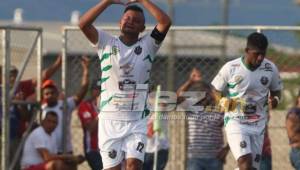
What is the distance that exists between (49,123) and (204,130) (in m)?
2.25

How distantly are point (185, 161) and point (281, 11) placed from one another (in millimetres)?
10058

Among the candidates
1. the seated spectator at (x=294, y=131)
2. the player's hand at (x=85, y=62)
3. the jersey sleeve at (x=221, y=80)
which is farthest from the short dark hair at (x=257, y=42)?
the player's hand at (x=85, y=62)

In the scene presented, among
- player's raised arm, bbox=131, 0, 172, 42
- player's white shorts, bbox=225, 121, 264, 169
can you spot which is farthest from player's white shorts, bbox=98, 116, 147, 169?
player's white shorts, bbox=225, 121, 264, 169

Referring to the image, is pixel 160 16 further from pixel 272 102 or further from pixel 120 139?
pixel 272 102

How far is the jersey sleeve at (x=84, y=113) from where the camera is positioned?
56.3 feet

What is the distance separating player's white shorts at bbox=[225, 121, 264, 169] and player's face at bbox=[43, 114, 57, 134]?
349 cm

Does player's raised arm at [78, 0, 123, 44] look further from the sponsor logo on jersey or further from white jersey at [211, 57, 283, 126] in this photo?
white jersey at [211, 57, 283, 126]

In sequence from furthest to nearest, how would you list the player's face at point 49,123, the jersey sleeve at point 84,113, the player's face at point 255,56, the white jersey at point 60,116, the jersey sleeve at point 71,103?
the jersey sleeve at point 71,103 < the white jersey at point 60,116 < the jersey sleeve at point 84,113 < the player's face at point 49,123 < the player's face at point 255,56

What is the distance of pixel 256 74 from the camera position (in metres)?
14.2

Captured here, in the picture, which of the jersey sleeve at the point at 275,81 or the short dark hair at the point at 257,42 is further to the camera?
the jersey sleeve at the point at 275,81

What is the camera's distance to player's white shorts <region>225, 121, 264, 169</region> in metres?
14.2

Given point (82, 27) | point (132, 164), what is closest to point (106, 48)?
point (82, 27)

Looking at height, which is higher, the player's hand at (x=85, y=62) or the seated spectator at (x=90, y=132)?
the player's hand at (x=85, y=62)

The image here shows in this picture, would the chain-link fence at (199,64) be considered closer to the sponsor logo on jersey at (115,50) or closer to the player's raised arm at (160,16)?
the player's raised arm at (160,16)
